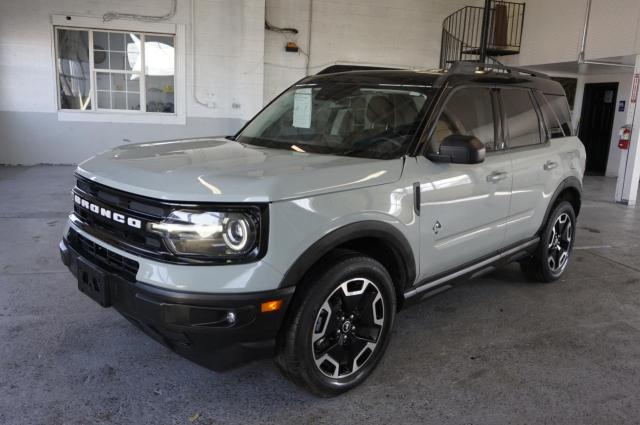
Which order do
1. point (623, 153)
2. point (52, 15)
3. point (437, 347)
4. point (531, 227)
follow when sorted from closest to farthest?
point (437, 347) → point (531, 227) → point (623, 153) → point (52, 15)

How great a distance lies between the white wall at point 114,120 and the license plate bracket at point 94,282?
9024mm

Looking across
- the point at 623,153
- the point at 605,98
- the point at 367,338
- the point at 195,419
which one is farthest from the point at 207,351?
the point at 605,98

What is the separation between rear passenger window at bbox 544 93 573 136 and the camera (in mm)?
4525

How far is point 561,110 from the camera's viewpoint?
4.66 m

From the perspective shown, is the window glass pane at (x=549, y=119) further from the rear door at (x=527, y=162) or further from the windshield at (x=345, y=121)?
the windshield at (x=345, y=121)

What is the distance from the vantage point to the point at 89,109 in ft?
37.4

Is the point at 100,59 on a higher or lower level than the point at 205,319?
higher

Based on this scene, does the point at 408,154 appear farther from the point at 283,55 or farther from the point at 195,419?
the point at 283,55

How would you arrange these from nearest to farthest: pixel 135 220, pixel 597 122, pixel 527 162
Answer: pixel 135 220
pixel 527 162
pixel 597 122

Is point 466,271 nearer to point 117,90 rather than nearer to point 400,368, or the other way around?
point 400,368

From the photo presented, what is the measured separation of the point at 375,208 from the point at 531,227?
2.07 metres

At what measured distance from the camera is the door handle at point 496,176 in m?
3.52

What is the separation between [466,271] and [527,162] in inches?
40.9

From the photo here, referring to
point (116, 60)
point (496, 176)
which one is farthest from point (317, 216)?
point (116, 60)
